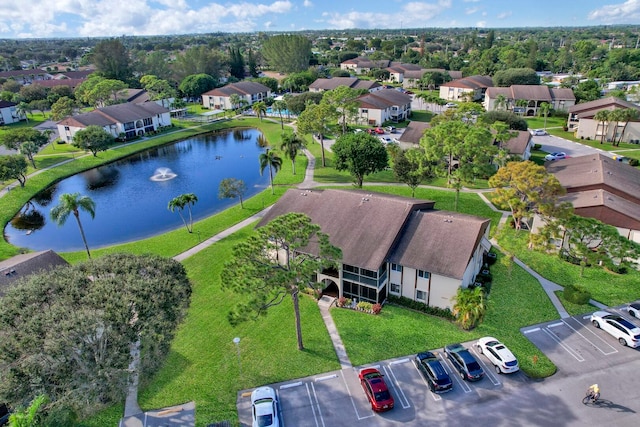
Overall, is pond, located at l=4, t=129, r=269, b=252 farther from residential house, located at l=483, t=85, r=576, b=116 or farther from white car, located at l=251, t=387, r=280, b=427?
residential house, located at l=483, t=85, r=576, b=116

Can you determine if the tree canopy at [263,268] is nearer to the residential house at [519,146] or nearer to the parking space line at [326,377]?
the parking space line at [326,377]

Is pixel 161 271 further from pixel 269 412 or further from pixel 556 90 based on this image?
pixel 556 90

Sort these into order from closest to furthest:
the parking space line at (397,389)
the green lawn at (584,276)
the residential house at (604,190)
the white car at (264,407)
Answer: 1. the white car at (264,407)
2. the parking space line at (397,389)
3. the green lawn at (584,276)
4. the residential house at (604,190)

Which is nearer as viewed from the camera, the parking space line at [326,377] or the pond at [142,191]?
the parking space line at [326,377]

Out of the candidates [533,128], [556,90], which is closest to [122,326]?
[533,128]

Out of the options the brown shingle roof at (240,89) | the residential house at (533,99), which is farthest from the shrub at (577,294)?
the brown shingle roof at (240,89)

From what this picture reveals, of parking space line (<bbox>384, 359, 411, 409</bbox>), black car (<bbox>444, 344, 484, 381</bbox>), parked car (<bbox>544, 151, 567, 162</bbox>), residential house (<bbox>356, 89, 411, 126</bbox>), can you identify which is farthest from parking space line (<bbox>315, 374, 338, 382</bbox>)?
residential house (<bbox>356, 89, 411, 126</bbox>)

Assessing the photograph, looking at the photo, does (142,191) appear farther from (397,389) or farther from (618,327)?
(618,327)

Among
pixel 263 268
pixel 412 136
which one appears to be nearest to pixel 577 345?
pixel 263 268

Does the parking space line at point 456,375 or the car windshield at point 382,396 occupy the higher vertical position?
the car windshield at point 382,396
